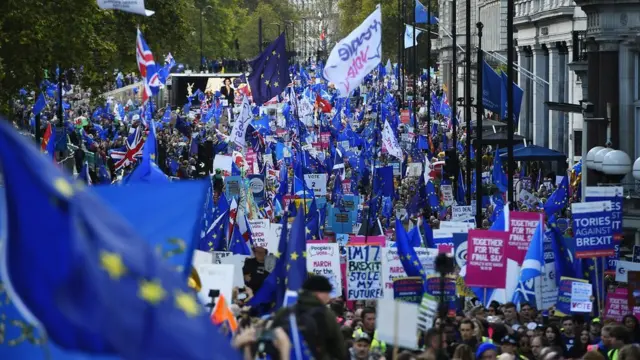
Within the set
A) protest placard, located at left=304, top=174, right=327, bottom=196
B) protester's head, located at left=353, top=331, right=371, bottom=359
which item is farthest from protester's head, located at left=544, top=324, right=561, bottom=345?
protest placard, located at left=304, top=174, right=327, bottom=196

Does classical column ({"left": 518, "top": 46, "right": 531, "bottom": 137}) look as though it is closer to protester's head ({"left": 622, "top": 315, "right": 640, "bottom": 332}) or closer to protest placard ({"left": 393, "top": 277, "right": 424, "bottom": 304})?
A: protest placard ({"left": 393, "top": 277, "right": 424, "bottom": 304})

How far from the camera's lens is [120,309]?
519 centimetres

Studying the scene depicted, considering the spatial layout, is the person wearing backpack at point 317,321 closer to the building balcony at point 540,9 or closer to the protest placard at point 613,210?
the protest placard at point 613,210

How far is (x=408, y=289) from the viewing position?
16.1 metres

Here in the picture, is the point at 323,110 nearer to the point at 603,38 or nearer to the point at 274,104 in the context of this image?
the point at 274,104

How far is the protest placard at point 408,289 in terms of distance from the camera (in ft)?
52.6

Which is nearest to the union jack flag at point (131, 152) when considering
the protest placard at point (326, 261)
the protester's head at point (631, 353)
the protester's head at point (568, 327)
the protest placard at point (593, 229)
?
the protest placard at point (326, 261)

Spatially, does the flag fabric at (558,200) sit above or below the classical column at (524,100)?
below

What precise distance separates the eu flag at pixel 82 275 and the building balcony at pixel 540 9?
40.8 m

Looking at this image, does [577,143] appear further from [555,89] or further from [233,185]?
[233,185]

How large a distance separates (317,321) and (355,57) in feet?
50.5

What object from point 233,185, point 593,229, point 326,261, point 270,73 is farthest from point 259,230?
point 270,73

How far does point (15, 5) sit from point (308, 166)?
903 cm

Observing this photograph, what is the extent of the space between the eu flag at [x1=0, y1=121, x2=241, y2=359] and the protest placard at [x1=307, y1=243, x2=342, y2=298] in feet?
39.3
